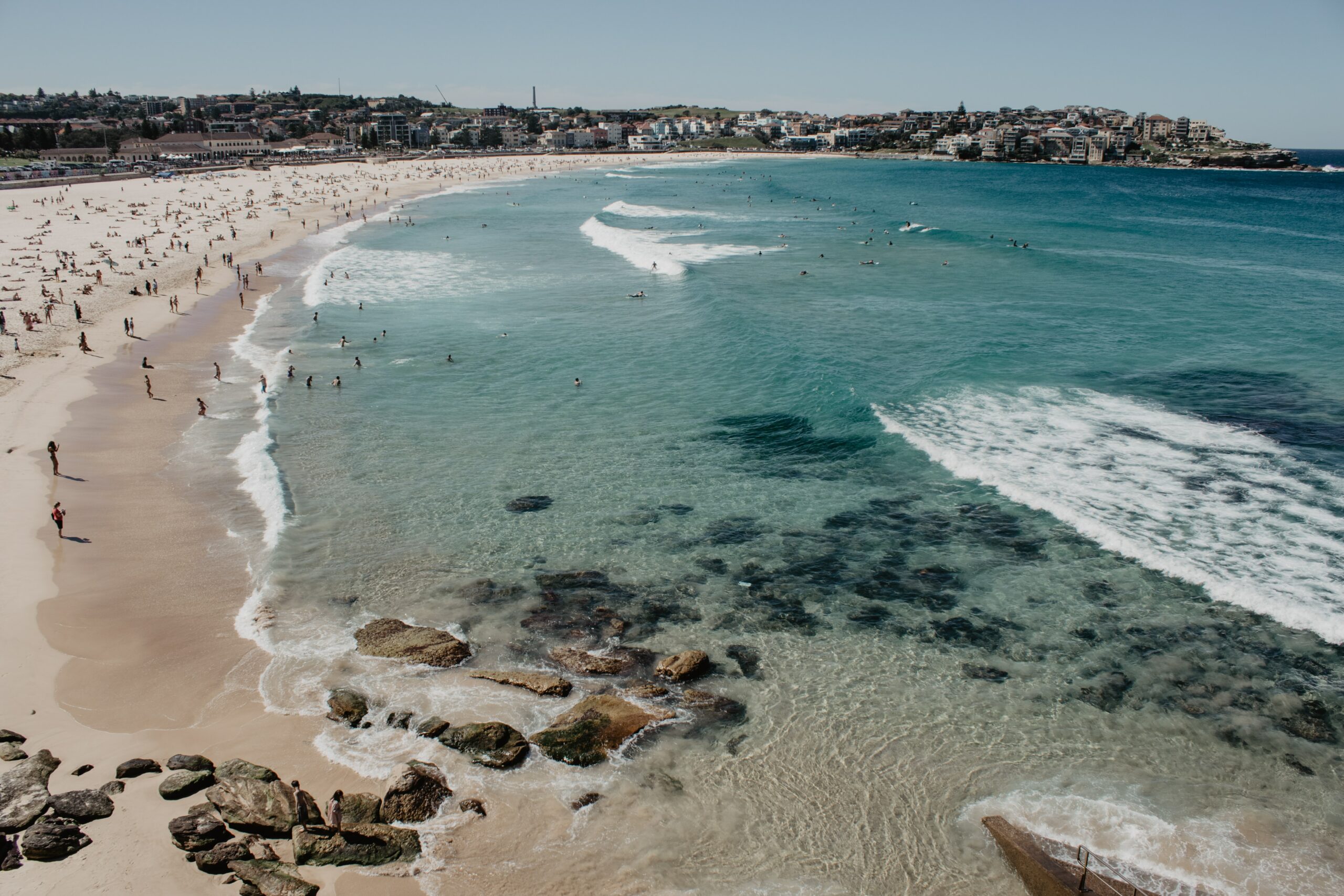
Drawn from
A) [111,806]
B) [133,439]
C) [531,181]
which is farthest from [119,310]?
[531,181]

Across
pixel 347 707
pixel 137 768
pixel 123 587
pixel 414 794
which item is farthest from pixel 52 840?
pixel 123 587

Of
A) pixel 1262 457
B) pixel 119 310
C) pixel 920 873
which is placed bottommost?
pixel 920 873

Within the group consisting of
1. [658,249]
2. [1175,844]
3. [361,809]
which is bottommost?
[1175,844]

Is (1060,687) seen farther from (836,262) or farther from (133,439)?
(836,262)

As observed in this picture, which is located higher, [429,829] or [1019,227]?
[1019,227]

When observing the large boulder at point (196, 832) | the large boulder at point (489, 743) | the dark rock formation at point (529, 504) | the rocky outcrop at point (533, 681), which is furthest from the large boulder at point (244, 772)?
the dark rock formation at point (529, 504)

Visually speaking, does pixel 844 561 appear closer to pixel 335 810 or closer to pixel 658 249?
pixel 335 810

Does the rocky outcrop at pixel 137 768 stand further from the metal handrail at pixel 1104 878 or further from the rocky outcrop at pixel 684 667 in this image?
the metal handrail at pixel 1104 878
